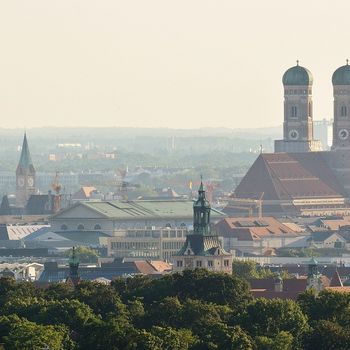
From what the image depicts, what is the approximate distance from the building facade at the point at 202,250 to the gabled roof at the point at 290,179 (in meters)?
76.0

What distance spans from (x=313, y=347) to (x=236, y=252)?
80.4 meters

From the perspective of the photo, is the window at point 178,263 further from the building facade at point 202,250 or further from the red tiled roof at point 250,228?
the red tiled roof at point 250,228

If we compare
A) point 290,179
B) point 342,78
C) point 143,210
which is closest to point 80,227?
point 143,210

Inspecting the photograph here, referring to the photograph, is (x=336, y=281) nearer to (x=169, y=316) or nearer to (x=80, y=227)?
(x=169, y=316)

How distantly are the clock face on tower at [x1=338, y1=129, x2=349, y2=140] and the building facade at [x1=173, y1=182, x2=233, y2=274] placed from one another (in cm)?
8247

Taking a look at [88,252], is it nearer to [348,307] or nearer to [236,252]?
[236,252]

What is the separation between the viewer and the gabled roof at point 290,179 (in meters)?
192

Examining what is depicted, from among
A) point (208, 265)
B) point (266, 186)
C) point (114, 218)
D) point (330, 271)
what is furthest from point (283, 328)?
point (266, 186)

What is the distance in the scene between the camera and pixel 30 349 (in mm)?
81125

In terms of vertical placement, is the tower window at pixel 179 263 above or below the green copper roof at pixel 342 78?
below

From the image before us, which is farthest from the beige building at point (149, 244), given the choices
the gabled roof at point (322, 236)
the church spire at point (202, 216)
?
the church spire at point (202, 216)

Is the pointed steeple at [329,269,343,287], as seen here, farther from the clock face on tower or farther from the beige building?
the clock face on tower

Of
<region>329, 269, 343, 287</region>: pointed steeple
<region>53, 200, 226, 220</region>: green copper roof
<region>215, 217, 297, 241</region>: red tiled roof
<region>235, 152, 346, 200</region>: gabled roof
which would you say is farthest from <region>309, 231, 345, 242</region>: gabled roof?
<region>329, 269, 343, 287</region>: pointed steeple

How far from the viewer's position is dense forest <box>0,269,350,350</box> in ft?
273
